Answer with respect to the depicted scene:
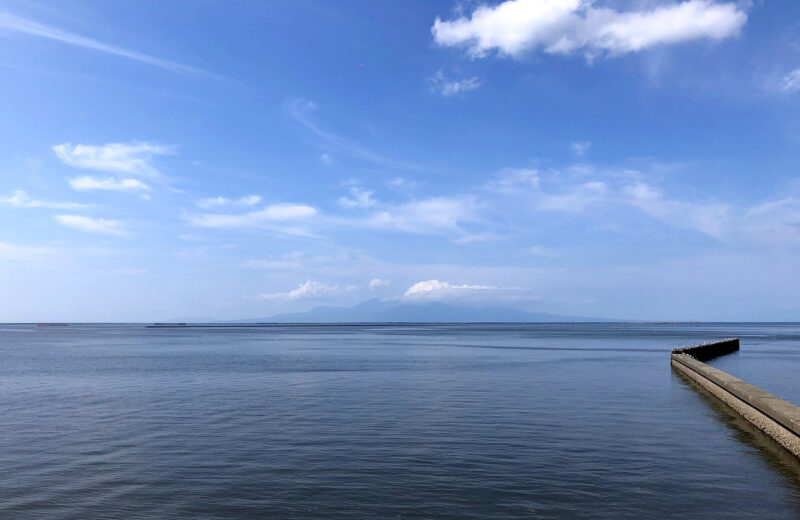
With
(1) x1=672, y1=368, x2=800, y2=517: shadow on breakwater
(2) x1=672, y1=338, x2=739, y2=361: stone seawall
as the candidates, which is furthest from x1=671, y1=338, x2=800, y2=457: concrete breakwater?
(2) x1=672, y1=338, x2=739, y2=361: stone seawall

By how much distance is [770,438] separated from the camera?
68.0 ft

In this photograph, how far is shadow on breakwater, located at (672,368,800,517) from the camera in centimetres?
1552

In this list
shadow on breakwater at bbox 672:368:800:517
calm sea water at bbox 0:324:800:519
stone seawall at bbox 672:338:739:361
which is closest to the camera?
calm sea water at bbox 0:324:800:519

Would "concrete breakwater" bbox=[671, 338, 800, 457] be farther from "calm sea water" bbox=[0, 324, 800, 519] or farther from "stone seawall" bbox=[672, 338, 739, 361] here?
"stone seawall" bbox=[672, 338, 739, 361]

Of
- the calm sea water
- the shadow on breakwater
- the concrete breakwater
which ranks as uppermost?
the concrete breakwater

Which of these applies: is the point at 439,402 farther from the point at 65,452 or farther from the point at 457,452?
the point at 65,452

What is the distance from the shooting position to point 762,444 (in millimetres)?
19953

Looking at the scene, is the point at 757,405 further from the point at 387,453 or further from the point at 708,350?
the point at 708,350

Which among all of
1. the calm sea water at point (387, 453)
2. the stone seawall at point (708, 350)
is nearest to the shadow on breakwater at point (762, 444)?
the calm sea water at point (387, 453)

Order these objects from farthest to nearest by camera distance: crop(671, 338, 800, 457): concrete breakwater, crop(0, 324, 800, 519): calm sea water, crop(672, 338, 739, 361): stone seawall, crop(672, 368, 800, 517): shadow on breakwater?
crop(672, 338, 739, 361): stone seawall → crop(671, 338, 800, 457): concrete breakwater → crop(672, 368, 800, 517): shadow on breakwater → crop(0, 324, 800, 519): calm sea water

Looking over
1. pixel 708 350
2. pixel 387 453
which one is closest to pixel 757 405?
pixel 387 453

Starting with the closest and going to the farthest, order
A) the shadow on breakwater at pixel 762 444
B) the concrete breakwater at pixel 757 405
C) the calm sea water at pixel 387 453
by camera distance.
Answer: the calm sea water at pixel 387 453
the shadow on breakwater at pixel 762 444
the concrete breakwater at pixel 757 405

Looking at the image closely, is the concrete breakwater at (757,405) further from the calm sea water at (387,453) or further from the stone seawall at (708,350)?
the stone seawall at (708,350)

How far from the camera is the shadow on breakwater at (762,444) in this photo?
15.5 metres
